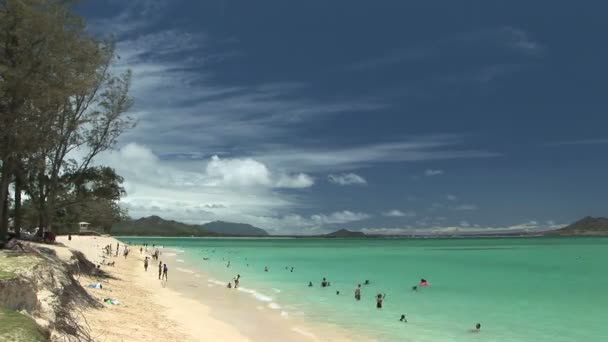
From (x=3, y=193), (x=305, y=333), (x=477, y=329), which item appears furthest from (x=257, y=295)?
(x=3, y=193)

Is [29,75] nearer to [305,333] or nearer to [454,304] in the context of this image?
[305,333]

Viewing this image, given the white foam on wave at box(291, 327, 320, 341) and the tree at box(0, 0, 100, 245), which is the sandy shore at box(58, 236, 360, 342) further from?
the tree at box(0, 0, 100, 245)

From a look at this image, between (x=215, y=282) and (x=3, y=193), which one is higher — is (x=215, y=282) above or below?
below

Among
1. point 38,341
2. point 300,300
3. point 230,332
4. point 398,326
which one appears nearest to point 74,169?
point 300,300

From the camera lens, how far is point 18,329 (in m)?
9.32

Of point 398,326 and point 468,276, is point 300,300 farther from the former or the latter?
point 468,276

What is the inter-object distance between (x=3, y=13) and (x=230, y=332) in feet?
64.1

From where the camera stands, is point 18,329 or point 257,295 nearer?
point 18,329

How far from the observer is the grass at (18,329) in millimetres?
8849

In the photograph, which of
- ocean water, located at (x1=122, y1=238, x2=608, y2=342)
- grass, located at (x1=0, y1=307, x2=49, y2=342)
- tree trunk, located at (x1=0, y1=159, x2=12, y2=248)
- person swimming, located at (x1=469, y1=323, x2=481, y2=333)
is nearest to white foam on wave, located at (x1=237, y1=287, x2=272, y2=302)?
ocean water, located at (x1=122, y1=238, x2=608, y2=342)

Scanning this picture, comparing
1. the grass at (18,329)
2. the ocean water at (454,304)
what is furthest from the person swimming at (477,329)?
the grass at (18,329)

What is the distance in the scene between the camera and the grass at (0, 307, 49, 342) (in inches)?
348

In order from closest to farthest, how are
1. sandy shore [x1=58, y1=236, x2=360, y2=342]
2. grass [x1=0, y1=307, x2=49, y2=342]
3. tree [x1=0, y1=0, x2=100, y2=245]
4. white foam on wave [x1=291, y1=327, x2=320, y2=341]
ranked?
grass [x1=0, y1=307, x2=49, y2=342] < sandy shore [x1=58, y1=236, x2=360, y2=342] < white foam on wave [x1=291, y1=327, x2=320, y2=341] < tree [x1=0, y1=0, x2=100, y2=245]

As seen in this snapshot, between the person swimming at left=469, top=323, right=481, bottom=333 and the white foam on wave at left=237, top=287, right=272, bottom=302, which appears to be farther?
the white foam on wave at left=237, top=287, right=272, bottom=302
